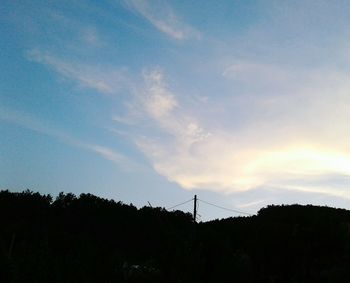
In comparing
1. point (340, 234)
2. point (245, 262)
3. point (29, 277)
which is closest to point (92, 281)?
point (29, 277)

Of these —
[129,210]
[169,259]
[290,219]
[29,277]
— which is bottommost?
[29,277]

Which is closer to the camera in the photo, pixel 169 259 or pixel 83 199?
pixel 169 259

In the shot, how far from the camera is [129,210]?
10362cm

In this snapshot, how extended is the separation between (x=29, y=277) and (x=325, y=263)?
3120cm

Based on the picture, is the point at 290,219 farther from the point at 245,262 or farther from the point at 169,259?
the point at 169,259

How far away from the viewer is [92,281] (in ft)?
93.1

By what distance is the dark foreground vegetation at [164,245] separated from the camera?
28.6 metres

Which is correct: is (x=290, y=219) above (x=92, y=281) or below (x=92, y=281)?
above

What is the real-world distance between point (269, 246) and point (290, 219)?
37.9 feet

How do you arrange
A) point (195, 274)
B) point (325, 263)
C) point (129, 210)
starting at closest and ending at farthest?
point (195, 274) < point (325, 263) < point (129, 210)

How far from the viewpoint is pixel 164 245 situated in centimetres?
2988

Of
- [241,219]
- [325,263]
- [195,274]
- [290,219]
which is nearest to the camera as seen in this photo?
[195,274]

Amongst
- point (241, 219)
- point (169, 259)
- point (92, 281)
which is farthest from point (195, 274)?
point (241, 219)

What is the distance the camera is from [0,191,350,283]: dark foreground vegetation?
2862 centimetres
